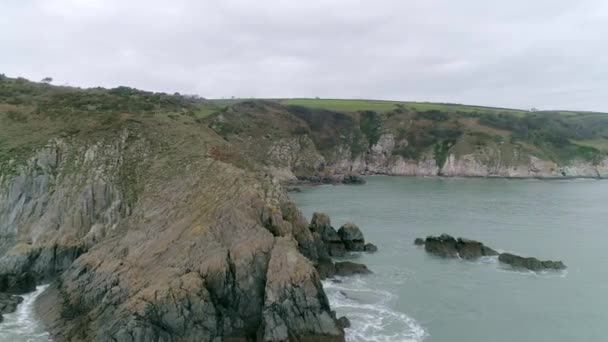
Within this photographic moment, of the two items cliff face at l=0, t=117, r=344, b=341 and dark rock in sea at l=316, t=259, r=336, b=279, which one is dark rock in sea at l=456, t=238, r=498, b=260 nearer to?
dark rock in sea at l=316, t=259, r=336, b=279

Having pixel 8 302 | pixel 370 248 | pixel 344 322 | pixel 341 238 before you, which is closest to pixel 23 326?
pixel 8 302

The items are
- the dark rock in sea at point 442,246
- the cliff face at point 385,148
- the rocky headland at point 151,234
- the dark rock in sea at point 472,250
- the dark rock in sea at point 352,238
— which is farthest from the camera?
the cliff face at point 385,148

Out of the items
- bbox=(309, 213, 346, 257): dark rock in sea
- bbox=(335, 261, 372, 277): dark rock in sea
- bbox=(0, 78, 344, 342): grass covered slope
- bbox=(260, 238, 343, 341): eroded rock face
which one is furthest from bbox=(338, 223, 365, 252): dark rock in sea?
bbox=(260, 238, 343, 341): eroded rock face

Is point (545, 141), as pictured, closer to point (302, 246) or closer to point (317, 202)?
point (317, 202)

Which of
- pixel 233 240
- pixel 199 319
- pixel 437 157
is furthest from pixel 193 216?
pixel 437 157

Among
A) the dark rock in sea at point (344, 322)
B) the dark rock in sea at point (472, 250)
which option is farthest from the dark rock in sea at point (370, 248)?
the dark rock in sea at point (344, 322)

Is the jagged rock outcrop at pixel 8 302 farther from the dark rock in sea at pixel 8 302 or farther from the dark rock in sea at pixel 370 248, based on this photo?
the dark rock in sea at pixel 370 248
